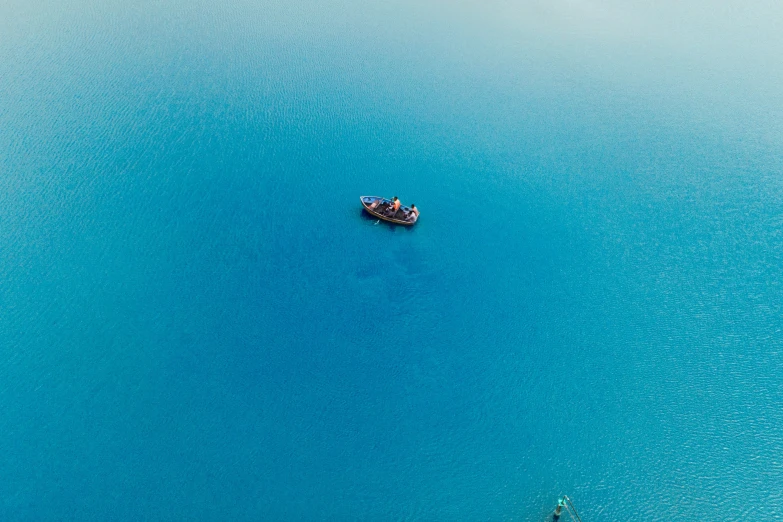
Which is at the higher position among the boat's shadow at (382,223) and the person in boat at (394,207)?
the person in boat at (394,207)

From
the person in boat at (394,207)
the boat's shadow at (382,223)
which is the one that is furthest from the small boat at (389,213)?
the boat's shadow at (382,223)

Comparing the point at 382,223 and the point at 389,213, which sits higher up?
the point at 389,213

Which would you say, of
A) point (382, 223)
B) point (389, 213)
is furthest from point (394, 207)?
point (382, 223)

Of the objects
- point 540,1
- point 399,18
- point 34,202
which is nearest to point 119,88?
point 34,202

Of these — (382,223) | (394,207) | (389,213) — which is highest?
(394,207)

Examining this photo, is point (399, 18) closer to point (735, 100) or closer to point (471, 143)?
point (471, 143)

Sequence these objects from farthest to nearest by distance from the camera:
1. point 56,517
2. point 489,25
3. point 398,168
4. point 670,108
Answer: point 489,25 < point 670,108 < point 398,168 < point 56,517

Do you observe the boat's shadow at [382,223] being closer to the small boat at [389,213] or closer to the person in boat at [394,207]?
the small boat at [389,213]

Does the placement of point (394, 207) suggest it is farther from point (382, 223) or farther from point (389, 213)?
point (382, 223)
